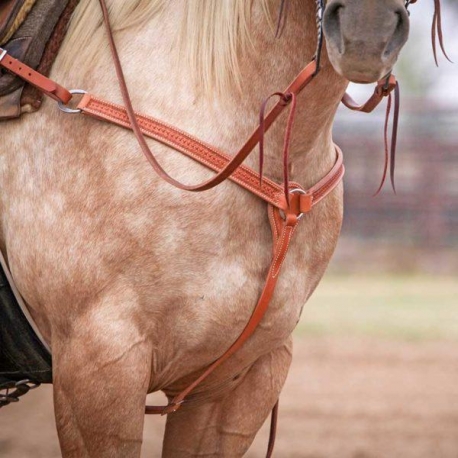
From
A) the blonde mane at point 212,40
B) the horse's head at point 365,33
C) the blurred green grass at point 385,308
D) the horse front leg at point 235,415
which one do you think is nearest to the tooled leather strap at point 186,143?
the blonde mane at point 212,40

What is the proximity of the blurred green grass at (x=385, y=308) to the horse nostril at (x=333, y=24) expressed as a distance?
6234mm

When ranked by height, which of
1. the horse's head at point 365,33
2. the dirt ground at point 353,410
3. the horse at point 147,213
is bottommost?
the dirt ground at point 353,410

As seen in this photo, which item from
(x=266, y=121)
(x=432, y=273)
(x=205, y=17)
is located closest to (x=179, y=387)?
(x=266, y=121)

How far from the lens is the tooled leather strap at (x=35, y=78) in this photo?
8.51 feet

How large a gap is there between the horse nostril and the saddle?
0.84 meters

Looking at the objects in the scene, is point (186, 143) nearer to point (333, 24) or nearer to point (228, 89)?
point (228, 89)

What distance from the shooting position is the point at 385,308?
977 cm

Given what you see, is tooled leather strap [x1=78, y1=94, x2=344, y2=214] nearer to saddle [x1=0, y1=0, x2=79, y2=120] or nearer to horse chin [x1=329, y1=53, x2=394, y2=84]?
saddle [x1=0, y1=0, x2=79, y2=120]

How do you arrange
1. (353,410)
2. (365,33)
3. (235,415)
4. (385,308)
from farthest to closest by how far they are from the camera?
(385,308), (353,410), (235,415), (365,33)

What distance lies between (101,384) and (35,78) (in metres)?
0.85

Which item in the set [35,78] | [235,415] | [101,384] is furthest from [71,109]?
Result: [235,415]

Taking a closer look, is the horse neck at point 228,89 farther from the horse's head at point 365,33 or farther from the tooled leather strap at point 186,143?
the horse's head at point 365,33

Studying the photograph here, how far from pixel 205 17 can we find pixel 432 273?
33.6ft

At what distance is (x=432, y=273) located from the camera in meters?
12.5
